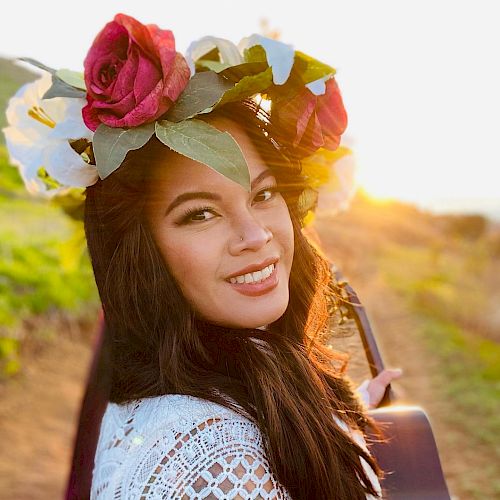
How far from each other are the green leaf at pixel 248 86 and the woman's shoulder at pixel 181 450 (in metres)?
0.76

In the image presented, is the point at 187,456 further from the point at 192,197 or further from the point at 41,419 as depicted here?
the point at 41,419

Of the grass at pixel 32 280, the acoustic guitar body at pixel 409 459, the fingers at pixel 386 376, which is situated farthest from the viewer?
the grass at pixel 32 280

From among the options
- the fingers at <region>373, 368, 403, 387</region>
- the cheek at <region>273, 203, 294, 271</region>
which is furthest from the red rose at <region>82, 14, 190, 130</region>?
the fingers at <region>373, 368, 403, 387</region>

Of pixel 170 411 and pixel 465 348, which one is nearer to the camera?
pixel 170 411

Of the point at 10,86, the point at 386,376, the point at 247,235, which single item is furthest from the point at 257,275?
the point at 10,86

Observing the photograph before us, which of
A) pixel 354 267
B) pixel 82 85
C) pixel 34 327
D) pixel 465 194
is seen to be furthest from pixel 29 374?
pixel 465 194

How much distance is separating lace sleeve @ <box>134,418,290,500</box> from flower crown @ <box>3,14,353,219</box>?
566 mm

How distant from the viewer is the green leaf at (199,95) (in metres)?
1.42

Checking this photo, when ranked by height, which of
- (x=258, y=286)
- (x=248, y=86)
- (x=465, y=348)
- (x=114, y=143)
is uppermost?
(x=248, y=86)

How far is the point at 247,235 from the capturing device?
1.50m

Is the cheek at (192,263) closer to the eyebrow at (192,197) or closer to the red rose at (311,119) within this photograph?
the eyebrow at (192,197)

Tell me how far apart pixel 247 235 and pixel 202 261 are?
0.45ft

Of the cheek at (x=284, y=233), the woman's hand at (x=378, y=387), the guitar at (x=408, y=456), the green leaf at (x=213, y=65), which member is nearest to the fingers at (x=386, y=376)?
the woman's hand at (x=378, y=387)

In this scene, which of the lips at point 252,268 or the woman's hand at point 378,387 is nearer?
the lips at point 252,268
